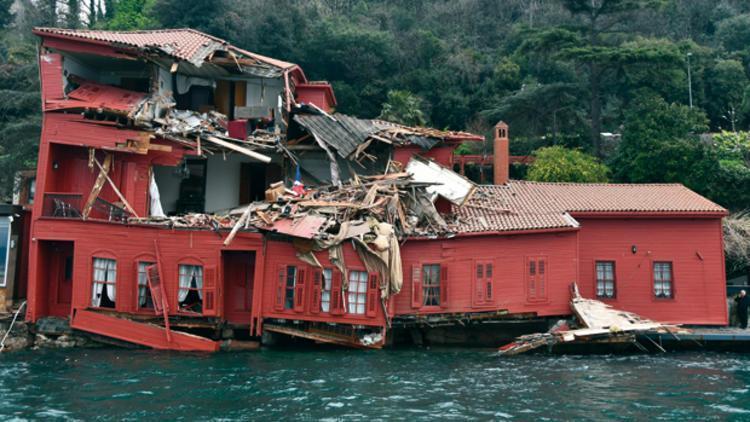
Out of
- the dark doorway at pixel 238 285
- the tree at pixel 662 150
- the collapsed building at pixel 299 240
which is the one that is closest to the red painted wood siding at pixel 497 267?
the collapsed building at pixel 299 240

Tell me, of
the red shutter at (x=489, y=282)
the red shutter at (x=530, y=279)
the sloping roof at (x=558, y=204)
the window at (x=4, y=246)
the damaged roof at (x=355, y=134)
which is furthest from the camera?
the damaged roof at (x=355, y=134)

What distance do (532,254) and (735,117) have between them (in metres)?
25.3

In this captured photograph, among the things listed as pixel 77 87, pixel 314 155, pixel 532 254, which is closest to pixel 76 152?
pixel 77 87

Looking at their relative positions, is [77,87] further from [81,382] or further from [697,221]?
[697,221]

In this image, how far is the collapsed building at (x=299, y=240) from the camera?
23.7 meters

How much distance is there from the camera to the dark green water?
52.8ft

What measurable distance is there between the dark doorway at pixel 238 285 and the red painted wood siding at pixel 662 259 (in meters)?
11.9

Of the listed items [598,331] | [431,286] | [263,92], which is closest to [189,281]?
[431,286]

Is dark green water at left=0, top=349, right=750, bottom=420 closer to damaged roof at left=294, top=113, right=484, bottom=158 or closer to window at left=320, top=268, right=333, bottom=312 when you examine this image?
window at left=320, top=268, right=333, bottom=312

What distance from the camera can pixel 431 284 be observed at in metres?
24.3

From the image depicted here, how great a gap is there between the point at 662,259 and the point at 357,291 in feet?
36.9

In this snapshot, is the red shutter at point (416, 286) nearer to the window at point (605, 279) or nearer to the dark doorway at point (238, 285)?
the dark doorway at point (238, 285)

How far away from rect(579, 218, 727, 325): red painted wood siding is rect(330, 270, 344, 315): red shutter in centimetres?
897

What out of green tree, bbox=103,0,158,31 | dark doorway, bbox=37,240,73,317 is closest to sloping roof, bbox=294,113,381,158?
dark doorway, bbox=37,240,73,317
